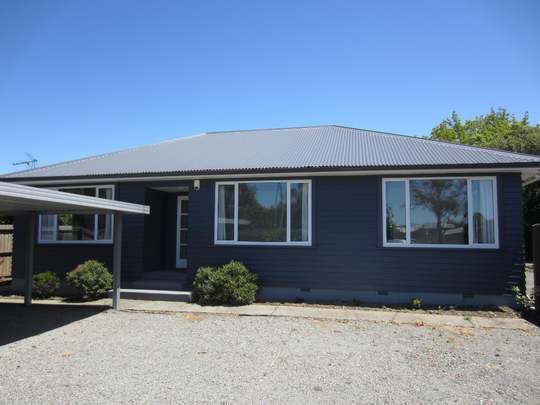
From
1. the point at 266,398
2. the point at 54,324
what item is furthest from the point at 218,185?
the point at 266,398

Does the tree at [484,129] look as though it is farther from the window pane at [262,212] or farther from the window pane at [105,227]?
the window pane at [105,227]

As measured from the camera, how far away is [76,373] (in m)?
4.17

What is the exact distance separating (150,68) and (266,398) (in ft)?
35.6

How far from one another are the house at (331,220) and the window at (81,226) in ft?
0.09

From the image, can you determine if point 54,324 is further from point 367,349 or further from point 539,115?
point 539,115

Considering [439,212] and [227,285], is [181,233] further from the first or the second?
[439,212]

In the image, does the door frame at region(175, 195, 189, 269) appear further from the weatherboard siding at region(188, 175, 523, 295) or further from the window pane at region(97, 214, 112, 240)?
the window pane at region(97, 214, 112, 240)

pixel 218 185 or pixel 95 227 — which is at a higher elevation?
pixel 218 185

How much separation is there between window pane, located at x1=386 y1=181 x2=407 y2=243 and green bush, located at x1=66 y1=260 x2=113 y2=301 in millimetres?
6576

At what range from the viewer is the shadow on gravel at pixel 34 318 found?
5.89 m

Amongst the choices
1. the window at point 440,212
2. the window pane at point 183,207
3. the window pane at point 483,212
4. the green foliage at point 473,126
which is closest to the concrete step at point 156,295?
the window pane at point 183,207

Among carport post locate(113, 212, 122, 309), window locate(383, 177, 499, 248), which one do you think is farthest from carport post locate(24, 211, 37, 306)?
window locate(383, 177, 499, 248)

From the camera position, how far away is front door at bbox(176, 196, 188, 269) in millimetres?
10141

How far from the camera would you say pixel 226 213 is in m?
8.73
